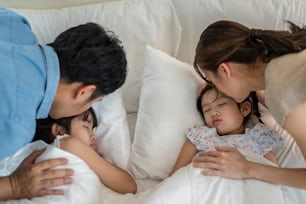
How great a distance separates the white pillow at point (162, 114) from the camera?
1.60 meters

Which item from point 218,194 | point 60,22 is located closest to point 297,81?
point 218,194

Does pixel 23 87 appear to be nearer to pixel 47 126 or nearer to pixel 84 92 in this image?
pixel 84 92

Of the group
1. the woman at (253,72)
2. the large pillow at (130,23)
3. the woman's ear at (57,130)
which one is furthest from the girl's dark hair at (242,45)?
the woman's ear at (57,130)

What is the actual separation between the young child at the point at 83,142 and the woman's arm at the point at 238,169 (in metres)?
0.25

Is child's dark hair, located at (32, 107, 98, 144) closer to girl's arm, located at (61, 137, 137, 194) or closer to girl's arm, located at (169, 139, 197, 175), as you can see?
girl's arm, located at (61, 137, 137, 194)

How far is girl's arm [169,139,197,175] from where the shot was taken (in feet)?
5.12

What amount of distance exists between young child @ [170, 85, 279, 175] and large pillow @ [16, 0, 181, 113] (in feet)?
0.93

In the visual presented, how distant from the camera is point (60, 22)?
1.73 meters

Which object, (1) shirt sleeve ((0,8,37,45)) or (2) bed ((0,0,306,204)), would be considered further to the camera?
(2) bed ((0,0,306,204))

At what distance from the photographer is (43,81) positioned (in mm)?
1194

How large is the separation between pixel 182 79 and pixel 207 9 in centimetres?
28

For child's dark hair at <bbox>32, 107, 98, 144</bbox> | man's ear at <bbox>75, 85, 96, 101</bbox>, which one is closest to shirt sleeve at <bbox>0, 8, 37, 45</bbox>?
man's ear at <bbox>75, 85, 96, 101</bbox>

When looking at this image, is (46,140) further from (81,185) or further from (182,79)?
(182,79)

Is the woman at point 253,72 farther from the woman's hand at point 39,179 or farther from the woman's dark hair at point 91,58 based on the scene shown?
the woman's hand at point 39,179
